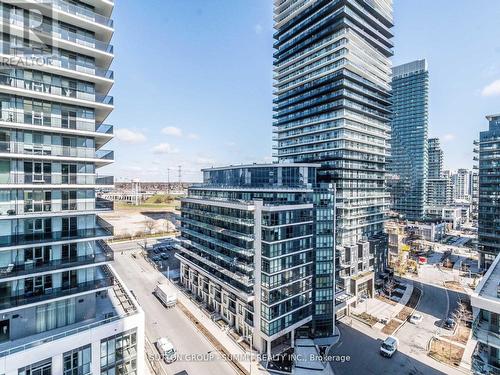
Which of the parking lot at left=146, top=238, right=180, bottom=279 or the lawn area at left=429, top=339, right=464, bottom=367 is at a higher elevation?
the parking lot at left=146, top=238, right=180, bottom=279

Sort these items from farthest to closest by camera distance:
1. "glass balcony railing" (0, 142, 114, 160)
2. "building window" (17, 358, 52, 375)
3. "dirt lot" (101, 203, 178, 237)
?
"dirt lot" (101, 203, 178, 237)
"glass balcony railing" (0, 142, 114, 160)
"building window" (17, 358, 52, 375)

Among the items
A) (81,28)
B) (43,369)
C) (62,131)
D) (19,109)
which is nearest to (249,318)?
(43,369)

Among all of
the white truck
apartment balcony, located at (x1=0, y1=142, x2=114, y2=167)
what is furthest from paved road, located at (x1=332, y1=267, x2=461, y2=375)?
apartment balcony, located at (x1=0, y1=142, x2=114, y2=167)

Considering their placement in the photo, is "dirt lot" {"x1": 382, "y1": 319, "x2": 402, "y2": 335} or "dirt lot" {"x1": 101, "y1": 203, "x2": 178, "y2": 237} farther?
"dirt lot" {"x1": 101, "y1": 203, "x2": 178, "y2": 237}

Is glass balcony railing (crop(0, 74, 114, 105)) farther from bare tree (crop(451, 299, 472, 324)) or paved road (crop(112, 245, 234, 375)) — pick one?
bare tree (crop(451, 299, 472, 324))

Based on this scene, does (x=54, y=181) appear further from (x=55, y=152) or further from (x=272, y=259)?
(x=272, y=259)

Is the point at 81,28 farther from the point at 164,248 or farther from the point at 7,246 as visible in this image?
the point at 164,248

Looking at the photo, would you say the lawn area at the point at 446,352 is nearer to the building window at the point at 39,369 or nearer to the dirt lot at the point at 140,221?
the building window at the point at 39,369

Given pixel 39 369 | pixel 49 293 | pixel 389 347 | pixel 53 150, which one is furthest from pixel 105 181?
pixel 389 347
